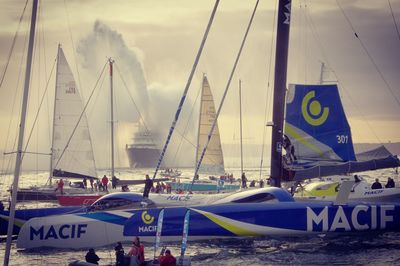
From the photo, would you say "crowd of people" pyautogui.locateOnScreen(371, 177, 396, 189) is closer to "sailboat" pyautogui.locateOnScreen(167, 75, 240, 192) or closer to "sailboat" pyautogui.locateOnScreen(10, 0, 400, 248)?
"sailboat" pyautogui.locateOnScreen(10, 0, 400, 248)

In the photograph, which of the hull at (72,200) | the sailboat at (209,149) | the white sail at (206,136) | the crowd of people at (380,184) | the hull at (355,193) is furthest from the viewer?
the white sail at (206,136)

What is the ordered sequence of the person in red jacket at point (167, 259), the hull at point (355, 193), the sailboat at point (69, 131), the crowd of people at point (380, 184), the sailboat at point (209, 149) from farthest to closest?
the sailboat at point (209, 149), the sailboat at point (69, 131), the crowd of people at point (380, 184), the hull at point (355, 193), the person in red jacket at point (167, 259)

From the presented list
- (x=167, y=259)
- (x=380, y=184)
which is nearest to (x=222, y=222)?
(x=167, y=259)

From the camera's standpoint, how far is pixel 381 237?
21.2 m

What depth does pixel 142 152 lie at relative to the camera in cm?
17800

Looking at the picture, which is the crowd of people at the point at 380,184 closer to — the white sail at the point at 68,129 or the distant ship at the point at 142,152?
the white sail at the point at 68,129

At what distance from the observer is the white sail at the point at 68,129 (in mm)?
43219

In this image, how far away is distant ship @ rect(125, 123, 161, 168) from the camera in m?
175

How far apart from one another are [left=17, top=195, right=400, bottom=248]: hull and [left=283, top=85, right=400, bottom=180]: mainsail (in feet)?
9.09

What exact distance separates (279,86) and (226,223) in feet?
17.2

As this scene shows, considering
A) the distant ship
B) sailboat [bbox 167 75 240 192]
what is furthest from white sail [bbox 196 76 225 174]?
the distant ship

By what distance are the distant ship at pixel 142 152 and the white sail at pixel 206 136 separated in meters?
114

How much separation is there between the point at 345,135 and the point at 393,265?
742 centimetres

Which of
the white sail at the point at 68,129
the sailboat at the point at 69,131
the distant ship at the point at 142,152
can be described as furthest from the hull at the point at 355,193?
the distant ship at the point at 142,152
